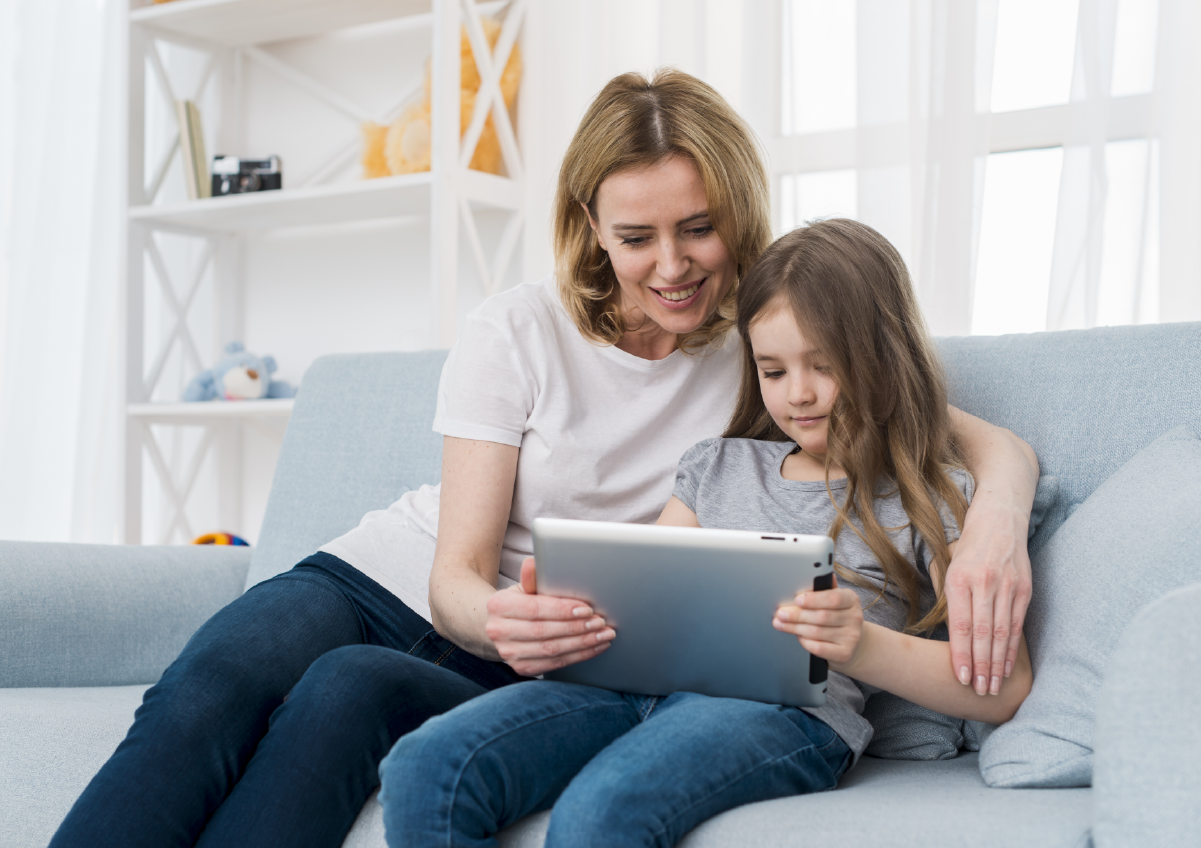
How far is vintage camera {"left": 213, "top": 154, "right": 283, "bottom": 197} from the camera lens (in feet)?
8.77

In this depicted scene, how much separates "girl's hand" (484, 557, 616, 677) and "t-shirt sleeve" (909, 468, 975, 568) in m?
0.36

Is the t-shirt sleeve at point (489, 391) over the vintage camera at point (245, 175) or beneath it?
beneath

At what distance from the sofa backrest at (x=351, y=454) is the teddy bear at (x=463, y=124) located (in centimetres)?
82

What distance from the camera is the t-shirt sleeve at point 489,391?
129 centimetres

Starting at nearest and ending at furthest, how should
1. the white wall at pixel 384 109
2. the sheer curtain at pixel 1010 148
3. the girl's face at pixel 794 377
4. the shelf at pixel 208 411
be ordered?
the girl's face at pixel 794 377 → the sheer curtain at pixel 1010 148 → the white wall at pixel 384 109 → the shelf at pixel 208 411

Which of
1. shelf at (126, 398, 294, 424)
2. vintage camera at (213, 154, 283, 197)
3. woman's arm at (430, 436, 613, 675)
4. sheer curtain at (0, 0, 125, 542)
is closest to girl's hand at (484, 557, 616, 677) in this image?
woman's arm at (430, 436, 613, 675)

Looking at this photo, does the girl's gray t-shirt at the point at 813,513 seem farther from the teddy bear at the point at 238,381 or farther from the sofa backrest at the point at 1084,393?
the teddy bear at the point at 238,381

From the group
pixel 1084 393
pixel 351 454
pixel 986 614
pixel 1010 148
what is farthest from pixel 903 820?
pixel 1010 148

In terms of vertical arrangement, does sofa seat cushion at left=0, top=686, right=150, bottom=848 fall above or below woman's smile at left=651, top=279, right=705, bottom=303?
below

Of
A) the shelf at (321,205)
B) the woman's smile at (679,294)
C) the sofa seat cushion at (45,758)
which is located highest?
the shelf at (321,205)

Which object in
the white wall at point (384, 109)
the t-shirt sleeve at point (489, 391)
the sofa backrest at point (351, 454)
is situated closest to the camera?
the t-shirt sleeve at point (489, 391)

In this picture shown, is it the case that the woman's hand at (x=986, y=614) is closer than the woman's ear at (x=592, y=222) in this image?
Yes

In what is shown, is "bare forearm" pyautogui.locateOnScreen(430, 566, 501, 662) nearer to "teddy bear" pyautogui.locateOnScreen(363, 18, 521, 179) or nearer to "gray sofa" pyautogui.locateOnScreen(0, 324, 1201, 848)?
"gray sofa" pyautogui.locateOnScreen(0, 324, 1201, 848)

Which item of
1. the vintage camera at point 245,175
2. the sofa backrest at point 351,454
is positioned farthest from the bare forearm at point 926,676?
the vintage camera at point 245,175
